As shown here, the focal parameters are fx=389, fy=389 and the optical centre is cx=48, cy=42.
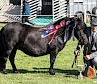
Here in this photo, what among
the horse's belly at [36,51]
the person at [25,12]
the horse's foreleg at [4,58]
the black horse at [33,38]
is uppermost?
the person at [25,12]

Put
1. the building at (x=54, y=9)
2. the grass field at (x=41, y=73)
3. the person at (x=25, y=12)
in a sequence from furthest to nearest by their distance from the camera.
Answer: the building at (x=54, y=9) < the person at (x=25, y=12) < the grass field at (x=41, y=73)

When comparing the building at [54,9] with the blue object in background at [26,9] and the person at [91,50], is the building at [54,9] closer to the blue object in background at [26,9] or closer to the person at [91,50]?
the blue object in background at [26,9]

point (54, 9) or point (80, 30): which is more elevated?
point (54, 9)

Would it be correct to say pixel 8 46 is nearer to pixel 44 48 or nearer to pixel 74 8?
pixel 44 48

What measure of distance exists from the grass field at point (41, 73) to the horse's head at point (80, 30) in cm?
85

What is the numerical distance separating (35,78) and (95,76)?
4.47ft

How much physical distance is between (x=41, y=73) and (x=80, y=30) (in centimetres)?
141

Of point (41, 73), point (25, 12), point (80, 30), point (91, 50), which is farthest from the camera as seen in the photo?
point (25, 12)

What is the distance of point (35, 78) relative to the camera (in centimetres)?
845

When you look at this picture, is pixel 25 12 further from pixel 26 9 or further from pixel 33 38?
pixel 33 38

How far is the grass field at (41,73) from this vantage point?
8.20m

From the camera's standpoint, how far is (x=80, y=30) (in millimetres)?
8641

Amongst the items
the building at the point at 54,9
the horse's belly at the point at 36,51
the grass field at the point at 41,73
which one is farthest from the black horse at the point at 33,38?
the building at the point at 54,9

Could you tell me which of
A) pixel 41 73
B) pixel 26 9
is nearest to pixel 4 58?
pixel 41 73
